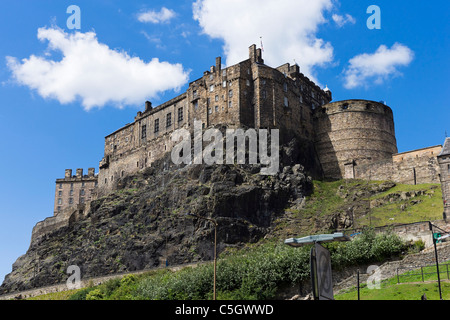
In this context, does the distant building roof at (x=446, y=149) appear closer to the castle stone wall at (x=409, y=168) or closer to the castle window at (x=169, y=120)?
the castle stone wall at (x=409, y=168)

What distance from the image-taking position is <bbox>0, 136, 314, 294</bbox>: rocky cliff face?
2266 inches

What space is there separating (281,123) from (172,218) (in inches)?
820

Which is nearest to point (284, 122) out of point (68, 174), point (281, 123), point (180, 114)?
point (281, 123)

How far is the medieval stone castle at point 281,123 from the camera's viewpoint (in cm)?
6919

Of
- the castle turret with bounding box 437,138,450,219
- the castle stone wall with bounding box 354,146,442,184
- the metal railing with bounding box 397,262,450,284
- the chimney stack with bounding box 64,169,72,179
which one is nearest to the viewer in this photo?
the metal railing with bounding box 397,262,450,284

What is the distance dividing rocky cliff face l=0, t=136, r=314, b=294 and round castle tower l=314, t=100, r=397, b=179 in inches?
185

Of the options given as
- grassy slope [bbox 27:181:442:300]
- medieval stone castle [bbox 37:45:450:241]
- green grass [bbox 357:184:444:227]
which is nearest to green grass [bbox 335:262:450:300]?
green grass [bbox 357:184:444:227]

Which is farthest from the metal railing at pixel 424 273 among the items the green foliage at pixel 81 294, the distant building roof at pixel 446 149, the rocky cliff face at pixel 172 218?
the green foliage at pixel 81 294

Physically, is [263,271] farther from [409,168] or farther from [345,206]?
[409,168]

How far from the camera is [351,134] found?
250ft

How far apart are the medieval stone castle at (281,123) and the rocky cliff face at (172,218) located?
190 inches

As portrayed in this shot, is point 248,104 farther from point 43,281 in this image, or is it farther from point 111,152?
point 43,281

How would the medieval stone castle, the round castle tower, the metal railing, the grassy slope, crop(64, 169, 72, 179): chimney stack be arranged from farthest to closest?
crop(64, 169, 72, 179): chimney stack → the round castle tower → the medieval stone castle → the grassy slope → the metal railing

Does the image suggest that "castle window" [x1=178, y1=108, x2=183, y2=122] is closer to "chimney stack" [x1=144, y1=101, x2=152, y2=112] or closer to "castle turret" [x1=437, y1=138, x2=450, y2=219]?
"chimney stack" [x1=144, y1=101, x2=152, y2=112]
